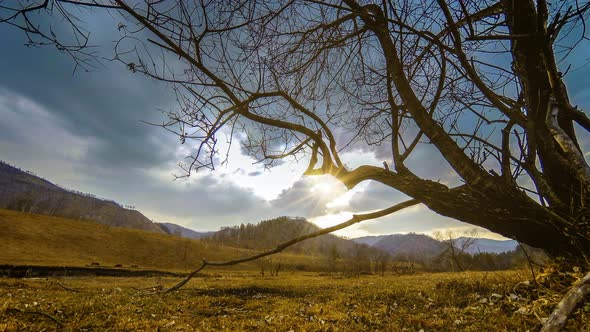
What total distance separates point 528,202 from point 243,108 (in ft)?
11.0

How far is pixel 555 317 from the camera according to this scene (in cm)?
196

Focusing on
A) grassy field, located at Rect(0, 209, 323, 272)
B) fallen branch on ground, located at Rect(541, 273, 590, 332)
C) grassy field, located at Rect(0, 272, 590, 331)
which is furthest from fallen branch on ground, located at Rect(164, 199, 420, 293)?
grassy field, located at Rect(0, 209, 323, 272)

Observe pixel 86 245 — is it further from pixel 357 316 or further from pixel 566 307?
pixel 566 307

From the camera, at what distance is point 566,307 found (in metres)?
1.98

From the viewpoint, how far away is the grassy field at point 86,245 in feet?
203

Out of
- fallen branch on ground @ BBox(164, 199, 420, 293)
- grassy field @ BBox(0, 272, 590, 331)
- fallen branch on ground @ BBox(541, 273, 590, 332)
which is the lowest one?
grassy field @ BBox(0, 272, 590, 331)

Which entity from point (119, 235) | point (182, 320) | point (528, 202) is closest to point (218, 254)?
point (119, 235)

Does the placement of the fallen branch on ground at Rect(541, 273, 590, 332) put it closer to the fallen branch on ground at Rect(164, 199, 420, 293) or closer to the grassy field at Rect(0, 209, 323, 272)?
the fallen branch on ground at Rect(164, 199, 420, 293)

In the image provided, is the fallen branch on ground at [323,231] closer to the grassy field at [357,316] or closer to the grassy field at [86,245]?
the grassy field at [357,316]

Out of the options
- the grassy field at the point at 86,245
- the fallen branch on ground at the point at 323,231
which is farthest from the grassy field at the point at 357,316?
the grassy field at the point at 86,245

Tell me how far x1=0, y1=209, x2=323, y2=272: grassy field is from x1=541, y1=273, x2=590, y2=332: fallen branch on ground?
60179 mm

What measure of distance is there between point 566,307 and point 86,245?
306 feet

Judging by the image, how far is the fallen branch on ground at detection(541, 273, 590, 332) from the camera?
1883 millimetres

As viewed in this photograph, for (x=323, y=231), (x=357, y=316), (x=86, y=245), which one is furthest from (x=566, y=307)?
(x=86, y=245)
